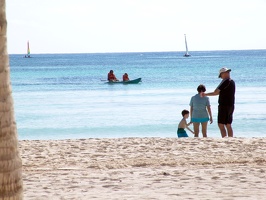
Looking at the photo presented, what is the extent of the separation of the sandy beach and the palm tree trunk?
2.86 m

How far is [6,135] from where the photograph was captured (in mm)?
3838

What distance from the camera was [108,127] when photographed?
63.1 feet

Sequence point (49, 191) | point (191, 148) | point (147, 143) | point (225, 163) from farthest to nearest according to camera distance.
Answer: point (147, 143)
point (191, 148)
point (225, 163)
point (49, 191)

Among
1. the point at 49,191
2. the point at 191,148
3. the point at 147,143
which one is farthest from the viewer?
the point at 147,143

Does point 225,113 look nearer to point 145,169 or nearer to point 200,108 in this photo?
point 200,108

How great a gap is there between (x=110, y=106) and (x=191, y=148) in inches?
644

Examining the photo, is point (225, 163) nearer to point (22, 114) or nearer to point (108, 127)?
point (108, 127)

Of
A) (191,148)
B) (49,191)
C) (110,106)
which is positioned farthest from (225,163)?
(110,106)

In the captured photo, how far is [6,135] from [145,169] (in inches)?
190

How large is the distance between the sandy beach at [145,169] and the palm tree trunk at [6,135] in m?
2.86

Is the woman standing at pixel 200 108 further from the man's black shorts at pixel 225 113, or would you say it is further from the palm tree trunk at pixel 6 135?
the palm tree trunk at pixel 6 135

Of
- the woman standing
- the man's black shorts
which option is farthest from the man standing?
the woman standing

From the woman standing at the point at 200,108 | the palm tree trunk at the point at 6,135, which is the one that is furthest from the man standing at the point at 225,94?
the palm tree trunk at the point at 6,135

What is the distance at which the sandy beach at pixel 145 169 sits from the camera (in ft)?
22.9
